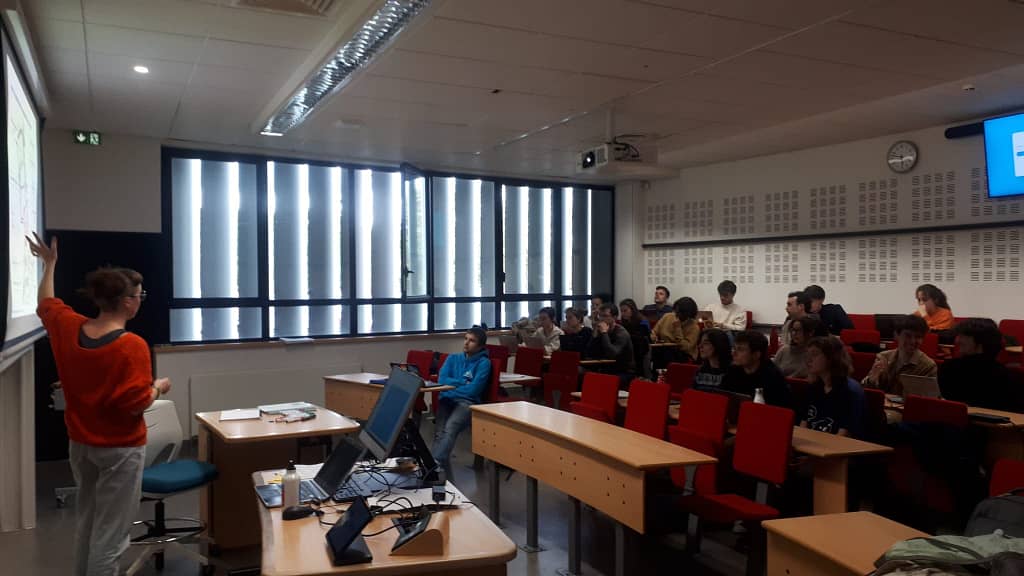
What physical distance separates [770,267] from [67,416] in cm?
833

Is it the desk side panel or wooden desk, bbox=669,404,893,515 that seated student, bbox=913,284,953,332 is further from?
the desk side panel

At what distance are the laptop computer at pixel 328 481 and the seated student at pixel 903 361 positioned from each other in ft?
13.7

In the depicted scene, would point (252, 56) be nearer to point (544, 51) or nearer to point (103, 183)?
point (544, 51)

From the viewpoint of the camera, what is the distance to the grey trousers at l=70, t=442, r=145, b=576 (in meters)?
3.27

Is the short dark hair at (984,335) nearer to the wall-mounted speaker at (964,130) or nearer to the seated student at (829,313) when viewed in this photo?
the seated student at (829,313)

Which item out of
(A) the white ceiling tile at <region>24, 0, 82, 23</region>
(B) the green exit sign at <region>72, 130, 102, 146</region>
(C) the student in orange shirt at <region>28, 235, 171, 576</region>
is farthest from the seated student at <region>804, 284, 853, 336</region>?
(B) the green exit sign at <region>72, 130, 102, 146</region>

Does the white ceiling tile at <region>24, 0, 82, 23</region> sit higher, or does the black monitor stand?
the white ceiling tile at <region>24, 0, 82, 23</region>

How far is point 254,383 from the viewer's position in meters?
8.22

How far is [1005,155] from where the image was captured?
6941 millimetres

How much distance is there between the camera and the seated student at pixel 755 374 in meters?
4.75

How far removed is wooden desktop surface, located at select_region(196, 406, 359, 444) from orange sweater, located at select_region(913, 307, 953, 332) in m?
5.99

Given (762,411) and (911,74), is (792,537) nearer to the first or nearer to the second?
(762,411)

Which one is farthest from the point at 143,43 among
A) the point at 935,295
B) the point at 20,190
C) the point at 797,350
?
the point at 935,295

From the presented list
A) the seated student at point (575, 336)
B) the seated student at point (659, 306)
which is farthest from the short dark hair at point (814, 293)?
the seated student at point (659, 306)
